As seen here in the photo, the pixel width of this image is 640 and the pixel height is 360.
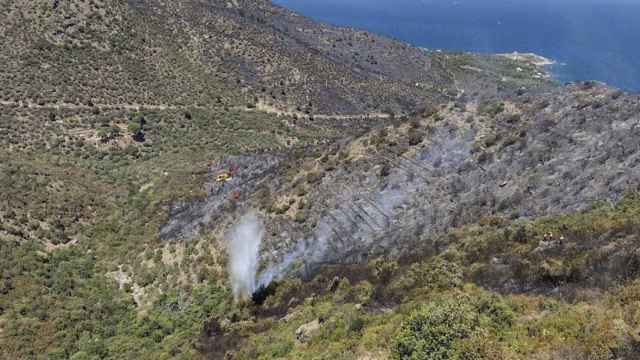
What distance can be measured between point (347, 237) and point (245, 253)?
507cm

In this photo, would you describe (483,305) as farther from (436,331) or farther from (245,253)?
(245,253)

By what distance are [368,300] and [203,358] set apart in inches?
232

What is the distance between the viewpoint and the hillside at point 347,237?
1269cm

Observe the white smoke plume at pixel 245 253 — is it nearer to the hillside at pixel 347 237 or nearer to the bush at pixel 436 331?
the hillside at pixel 347 237

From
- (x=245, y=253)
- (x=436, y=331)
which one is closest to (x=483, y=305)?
(x=436, y=331)

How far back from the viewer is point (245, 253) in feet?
80.1

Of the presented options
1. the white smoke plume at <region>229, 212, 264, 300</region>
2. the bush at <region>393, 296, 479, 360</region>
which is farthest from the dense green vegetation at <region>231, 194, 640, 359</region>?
the white smoke plume at <region>229, 212, 264, 300</region>

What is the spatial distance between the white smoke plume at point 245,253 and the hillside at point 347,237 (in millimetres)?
322

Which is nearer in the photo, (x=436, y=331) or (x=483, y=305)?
(x=436, y=331)

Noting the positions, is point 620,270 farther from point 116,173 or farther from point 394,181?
point 116,173

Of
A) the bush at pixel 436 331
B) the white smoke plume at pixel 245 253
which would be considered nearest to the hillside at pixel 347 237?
the bush at pixel 436 331

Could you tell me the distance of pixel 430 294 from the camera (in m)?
14.3

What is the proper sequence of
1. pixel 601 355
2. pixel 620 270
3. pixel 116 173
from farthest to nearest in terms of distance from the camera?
pixel 116 173 < pixel 620 270 < pixel 601 355

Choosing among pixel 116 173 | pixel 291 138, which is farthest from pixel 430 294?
pixel 291 138
